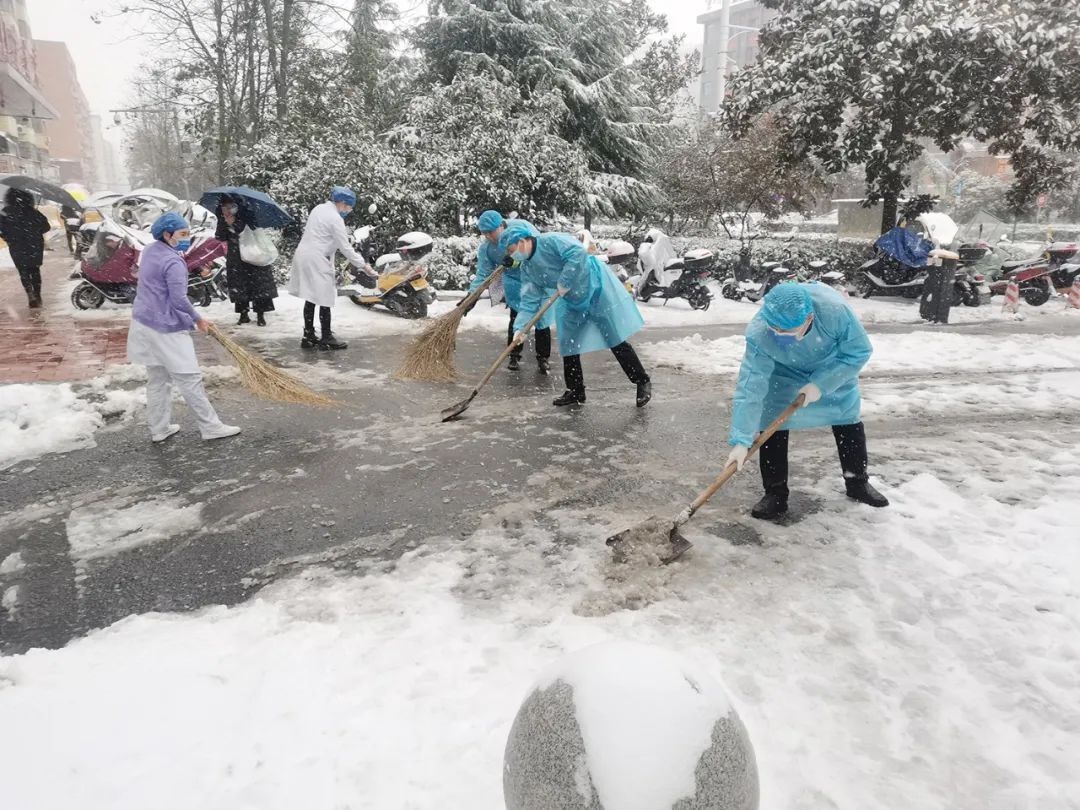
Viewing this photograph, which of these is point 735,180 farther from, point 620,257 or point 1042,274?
point 620,257

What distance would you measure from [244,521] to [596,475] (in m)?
2.13

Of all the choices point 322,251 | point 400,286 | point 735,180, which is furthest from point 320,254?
point 735,180

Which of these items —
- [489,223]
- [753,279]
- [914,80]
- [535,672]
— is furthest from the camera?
[753,279]

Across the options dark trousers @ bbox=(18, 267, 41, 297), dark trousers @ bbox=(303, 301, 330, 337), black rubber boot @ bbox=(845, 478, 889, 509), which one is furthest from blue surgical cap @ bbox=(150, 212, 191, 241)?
dark trousers @ bbox=(18, 267, 41, 297)

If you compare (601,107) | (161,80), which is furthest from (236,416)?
(161,80)

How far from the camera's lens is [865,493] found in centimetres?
412

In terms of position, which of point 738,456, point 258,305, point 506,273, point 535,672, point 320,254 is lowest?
point 535,672

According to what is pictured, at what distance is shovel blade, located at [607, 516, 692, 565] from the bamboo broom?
377 centimetres

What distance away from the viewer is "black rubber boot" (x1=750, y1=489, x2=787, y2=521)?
395 centimetres

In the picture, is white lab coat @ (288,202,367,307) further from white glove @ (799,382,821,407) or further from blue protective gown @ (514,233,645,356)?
white glove @ (799,382,821,407)

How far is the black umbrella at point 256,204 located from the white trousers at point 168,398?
16.0 ft

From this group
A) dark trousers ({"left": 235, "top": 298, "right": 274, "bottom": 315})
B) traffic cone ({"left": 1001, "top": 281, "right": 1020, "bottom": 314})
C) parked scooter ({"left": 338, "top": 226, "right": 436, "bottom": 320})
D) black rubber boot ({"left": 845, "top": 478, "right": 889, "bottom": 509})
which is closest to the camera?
black rubber boot ({"left": 845, "top": 478, "right": 889, "bottom": 509})

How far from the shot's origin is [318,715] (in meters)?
2.41

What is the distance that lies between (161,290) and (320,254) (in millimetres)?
3199
